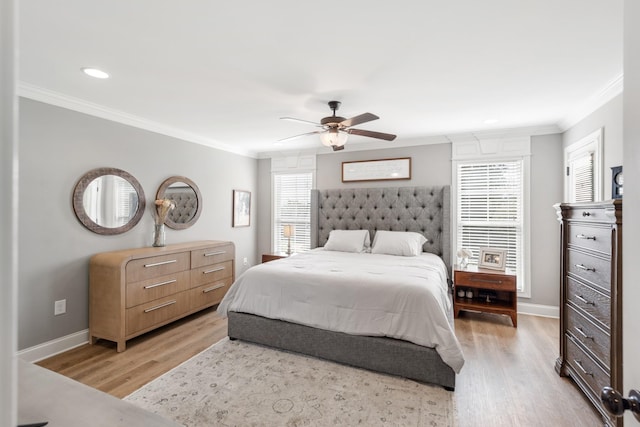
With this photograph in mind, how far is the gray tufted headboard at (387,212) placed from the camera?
13.8 ft

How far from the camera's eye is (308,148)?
514 cm

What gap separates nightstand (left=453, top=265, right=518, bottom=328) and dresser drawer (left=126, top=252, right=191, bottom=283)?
10.9 feet

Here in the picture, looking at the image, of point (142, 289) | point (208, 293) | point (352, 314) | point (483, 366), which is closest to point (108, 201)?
point (142, 289)

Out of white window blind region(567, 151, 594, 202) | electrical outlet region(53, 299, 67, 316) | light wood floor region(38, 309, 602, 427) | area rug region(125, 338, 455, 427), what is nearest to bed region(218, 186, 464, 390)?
area rug region(125, 338, 455, 427)

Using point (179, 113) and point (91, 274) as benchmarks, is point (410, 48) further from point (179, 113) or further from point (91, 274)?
point (91, 274)

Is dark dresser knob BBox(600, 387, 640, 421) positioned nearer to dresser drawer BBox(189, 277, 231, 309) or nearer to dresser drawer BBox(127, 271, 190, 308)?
dresser drawer BBox(127, 271, 190, 308)

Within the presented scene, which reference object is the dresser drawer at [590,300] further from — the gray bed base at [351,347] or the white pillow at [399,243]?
the white pillow at [399,243]

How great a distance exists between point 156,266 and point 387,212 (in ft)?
10.2

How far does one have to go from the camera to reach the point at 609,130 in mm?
2666

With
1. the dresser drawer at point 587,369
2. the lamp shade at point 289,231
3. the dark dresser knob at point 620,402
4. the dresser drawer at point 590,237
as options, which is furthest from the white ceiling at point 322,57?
the dresser drawer at point 587,369

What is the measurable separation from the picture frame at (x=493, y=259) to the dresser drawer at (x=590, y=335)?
1.42 m

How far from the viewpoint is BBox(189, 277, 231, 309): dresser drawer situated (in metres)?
3.66

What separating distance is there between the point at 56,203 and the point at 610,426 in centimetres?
452

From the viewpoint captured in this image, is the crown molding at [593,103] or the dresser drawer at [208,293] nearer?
the crown molding at [593,103]
